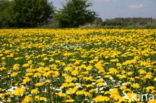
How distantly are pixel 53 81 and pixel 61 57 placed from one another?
3.26 meters

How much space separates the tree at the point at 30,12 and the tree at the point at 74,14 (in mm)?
5617

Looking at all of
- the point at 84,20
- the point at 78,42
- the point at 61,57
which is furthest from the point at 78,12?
the point at 61,57

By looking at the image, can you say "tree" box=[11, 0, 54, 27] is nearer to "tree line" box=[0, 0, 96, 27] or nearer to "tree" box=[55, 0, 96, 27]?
"tree line" box=[0, 0, 96, 27]

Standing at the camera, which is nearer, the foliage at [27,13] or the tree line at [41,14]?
the tree line at [41,14]

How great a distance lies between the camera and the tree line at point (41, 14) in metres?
42.9

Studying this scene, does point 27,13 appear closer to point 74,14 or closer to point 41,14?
point 41,14

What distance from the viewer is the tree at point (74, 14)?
42406mm

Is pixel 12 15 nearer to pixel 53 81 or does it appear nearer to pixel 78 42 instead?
pixel 78 42

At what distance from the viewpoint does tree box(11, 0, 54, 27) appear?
160ft

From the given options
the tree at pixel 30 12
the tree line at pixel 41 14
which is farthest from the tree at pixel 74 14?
the tree at pixel 30 12

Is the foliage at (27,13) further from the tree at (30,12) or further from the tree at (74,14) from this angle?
the tree at (74,14)

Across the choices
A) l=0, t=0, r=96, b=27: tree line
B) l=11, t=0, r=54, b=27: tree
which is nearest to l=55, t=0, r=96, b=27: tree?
l=0, t=0, r=96, b=27: tree line

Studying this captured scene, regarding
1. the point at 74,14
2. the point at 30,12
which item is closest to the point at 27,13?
the point at 30,12

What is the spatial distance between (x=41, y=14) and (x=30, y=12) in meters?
1.81
